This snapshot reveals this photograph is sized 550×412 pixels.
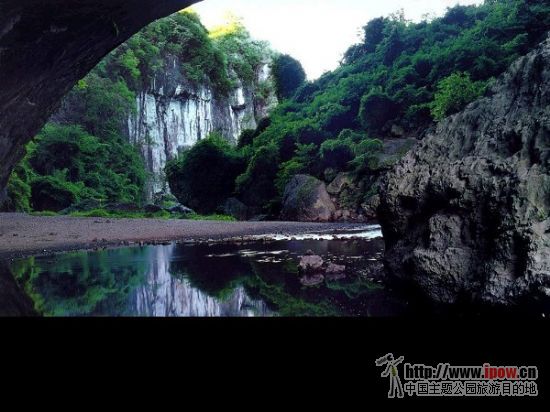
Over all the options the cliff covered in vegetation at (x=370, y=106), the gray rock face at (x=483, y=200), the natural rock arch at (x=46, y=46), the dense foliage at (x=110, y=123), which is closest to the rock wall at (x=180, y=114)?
the dense foliage at (x=110, y=123)

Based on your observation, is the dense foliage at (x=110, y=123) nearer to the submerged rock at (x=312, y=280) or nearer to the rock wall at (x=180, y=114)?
the rock wall at (x=180, y=114)

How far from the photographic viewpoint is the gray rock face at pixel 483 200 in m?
2.55

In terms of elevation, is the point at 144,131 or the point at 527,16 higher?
the point at 527,16

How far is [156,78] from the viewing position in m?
17.9

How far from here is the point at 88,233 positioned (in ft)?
30.0

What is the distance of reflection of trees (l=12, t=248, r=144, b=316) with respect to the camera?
9.07 ft

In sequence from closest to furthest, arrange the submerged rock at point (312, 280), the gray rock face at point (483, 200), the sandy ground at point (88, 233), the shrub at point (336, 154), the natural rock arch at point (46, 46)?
the gray rock face at point (483, 200) → the submerged rock at point (312, 280) → the natural rock arch at point (46, 46) → the sandy ground at point (88, 233) → the shrub at point (336, 154)

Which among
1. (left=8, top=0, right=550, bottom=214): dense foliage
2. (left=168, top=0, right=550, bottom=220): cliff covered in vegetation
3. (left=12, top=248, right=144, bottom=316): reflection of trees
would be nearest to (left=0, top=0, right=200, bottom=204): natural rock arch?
(left=12, top=248, right=144, bottom=316): reflection of trees

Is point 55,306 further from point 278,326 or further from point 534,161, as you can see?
point 534,161

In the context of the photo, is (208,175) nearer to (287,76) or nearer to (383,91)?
(287,76)

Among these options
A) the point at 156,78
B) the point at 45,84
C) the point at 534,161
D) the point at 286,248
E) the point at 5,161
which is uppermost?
the point at 156,78

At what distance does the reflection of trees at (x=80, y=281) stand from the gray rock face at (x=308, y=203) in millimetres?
8913

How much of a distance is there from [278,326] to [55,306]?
5.55ft

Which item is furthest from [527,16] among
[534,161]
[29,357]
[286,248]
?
[29,357]
